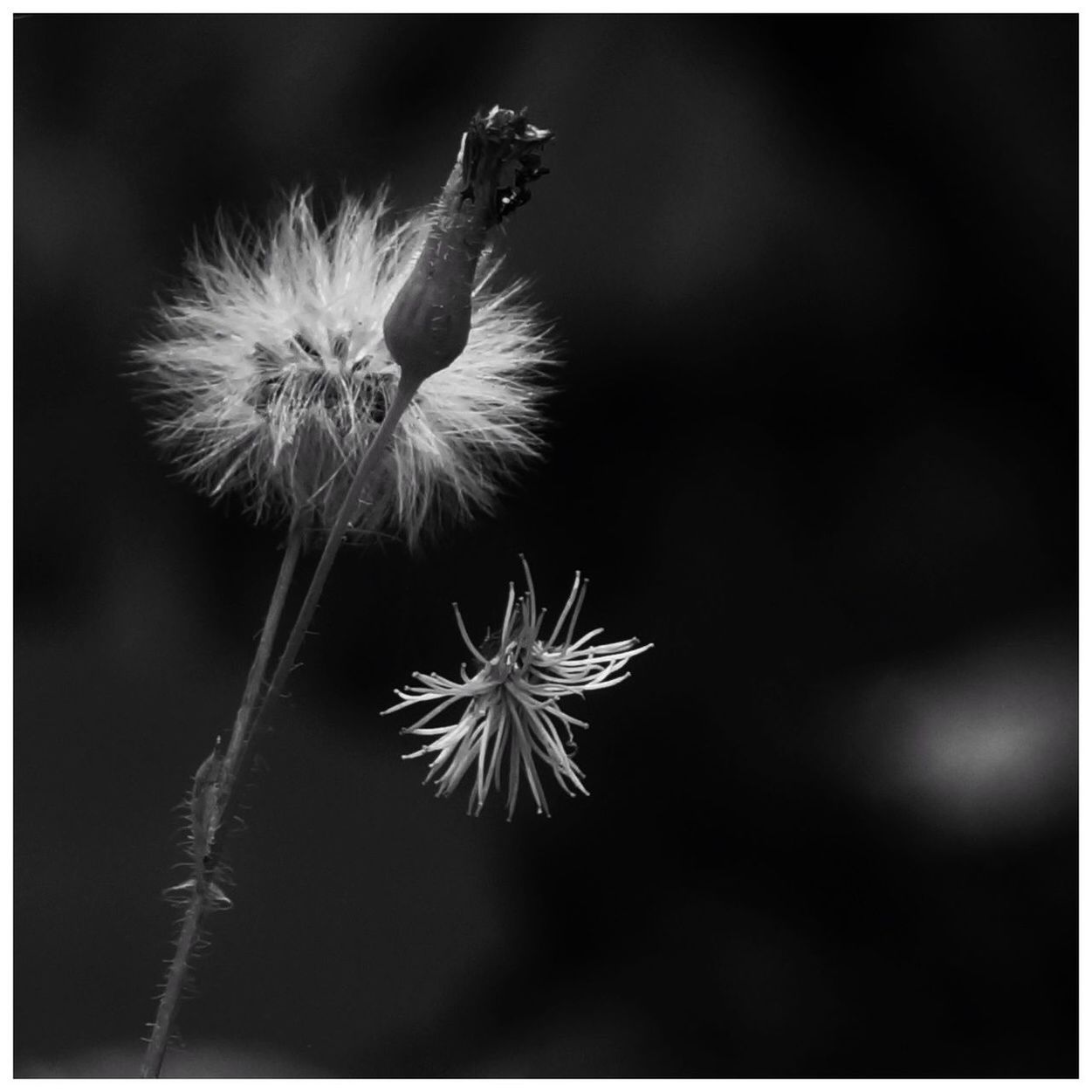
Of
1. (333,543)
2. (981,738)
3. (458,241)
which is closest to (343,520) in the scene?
(333,543)

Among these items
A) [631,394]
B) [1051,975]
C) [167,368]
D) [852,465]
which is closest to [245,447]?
[167,368]

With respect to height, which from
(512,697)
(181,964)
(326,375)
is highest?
(326,375)

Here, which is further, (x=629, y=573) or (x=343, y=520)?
(x=629, y=573)

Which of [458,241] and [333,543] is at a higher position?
[458,241]

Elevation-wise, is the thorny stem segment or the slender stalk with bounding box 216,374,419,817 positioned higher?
the slender stalk with bounding box 216,374,419,817

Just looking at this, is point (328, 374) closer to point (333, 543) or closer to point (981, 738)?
point (333, 543)

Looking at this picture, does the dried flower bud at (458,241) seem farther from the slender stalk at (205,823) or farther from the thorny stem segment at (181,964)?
the thorny stem segment at (181,964)

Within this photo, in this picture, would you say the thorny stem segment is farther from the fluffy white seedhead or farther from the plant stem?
the fluffy white seedhead

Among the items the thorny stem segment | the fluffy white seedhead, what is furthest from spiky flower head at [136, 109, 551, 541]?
the thorny stem segment

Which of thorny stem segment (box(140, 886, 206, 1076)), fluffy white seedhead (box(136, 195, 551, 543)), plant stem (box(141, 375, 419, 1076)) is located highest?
fluffy white seedhead (box(136, 195, 551, 543))
